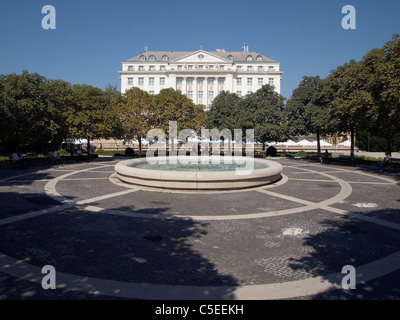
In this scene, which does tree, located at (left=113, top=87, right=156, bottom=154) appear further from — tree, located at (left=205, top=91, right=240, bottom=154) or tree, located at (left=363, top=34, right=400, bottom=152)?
tree, located at (left=363, top=34, right=400, bottom=152)

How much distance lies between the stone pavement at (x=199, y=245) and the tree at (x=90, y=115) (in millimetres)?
16761

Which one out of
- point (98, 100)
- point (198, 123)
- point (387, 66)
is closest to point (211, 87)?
point (198, 123)

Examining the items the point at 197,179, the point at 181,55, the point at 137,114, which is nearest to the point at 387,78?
the point at 197,179

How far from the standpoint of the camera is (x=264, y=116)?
36.8 meters

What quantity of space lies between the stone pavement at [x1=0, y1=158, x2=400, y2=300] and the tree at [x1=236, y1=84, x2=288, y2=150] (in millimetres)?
22353

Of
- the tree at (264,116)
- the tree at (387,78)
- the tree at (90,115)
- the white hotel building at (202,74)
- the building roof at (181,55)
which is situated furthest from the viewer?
the building roof at (181,55)

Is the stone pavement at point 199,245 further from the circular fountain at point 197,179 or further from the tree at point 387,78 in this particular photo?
the tree at point 387,78

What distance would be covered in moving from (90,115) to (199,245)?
26.3 meters

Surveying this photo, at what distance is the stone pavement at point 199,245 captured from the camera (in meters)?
5.31

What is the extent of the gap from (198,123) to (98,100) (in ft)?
41.3

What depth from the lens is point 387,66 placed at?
59.5 ft

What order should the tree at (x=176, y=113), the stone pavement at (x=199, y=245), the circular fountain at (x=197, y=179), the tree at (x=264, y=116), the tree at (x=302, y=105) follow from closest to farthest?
the stone pavement at (x=199, y=245), the circular fountain at (x=197, y=179), the tree at (x=302, y=105), the tree at (x=264, y=116), the tree at (x=176, y=113)

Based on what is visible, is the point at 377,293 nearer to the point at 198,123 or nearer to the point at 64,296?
the point at 64,296

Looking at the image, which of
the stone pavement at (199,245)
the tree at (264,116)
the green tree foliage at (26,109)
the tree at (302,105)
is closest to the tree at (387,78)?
the stone pavement at (199,245)
